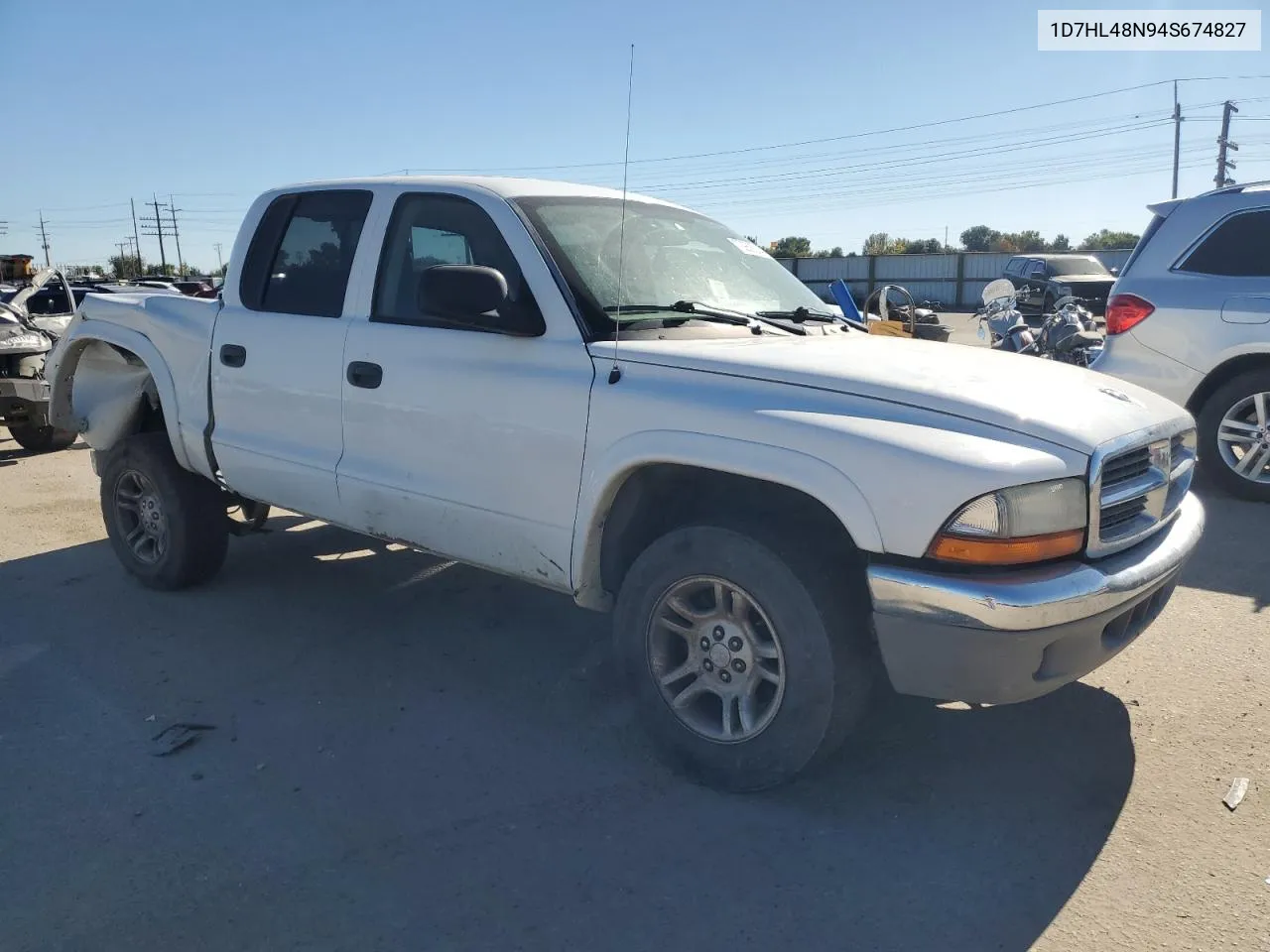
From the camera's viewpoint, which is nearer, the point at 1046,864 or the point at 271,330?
the point at 1046,864

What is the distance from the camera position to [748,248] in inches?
182

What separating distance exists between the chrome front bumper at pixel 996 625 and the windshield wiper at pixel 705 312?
1.34 meters

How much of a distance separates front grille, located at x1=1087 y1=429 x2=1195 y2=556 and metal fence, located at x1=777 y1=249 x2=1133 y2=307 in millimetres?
35969

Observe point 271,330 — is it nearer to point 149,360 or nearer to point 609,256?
point 149,360

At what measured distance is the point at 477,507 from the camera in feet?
12.2

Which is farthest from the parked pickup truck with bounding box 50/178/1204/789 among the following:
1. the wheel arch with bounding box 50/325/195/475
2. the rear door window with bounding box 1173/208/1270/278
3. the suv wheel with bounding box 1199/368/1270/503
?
the rear door window with bounding box 1173/208/1270/278

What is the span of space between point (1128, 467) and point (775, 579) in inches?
45.9

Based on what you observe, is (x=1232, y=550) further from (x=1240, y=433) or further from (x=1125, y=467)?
(x=1125, y=467)

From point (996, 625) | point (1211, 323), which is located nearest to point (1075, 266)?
point (1211, 323)

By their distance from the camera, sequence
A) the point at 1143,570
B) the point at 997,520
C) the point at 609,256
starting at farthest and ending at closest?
the point at 609,256
the point at 1143,570
the point at 997,520

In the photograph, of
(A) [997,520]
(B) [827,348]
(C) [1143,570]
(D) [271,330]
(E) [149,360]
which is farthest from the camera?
(E) [149,360]

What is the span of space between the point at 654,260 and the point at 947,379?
1.36 metres

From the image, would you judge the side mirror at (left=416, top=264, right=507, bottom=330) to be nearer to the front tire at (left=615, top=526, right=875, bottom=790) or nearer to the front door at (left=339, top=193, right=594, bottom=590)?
the front door at (left=339, top=193, right=594, bottom=590)

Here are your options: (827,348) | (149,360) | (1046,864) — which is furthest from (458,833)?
(149,360)
